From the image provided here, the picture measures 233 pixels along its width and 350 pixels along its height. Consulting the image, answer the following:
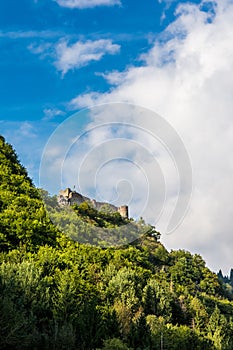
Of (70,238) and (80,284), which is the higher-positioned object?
(70,238)

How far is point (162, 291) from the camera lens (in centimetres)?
6138

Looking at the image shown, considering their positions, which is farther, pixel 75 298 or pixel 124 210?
pixel 124 210

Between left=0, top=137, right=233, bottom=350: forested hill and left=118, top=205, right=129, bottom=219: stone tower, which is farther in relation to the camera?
left=118, top=205, right=129, bottom=219: stone tower

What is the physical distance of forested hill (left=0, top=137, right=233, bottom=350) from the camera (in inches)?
1500

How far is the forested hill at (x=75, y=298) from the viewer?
38.1 m

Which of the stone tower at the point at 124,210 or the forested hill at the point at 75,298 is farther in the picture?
the stone tower at the point at 124,210

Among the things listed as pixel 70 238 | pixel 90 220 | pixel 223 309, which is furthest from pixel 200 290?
pixel 70 238

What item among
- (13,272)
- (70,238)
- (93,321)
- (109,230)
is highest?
(109,230)

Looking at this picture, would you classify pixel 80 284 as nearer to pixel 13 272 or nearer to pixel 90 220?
pixel 13 272

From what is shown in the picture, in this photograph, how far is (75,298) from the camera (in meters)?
49.4

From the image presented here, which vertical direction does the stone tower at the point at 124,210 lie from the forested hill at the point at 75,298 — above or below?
above

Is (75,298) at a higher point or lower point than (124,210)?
lower

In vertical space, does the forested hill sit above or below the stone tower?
below

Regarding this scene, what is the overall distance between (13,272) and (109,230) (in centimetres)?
5888
